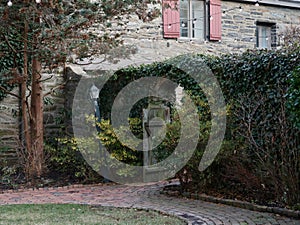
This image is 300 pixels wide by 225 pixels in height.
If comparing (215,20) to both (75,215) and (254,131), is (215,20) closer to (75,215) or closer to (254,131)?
(254,131)

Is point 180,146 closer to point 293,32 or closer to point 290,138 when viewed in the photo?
point 290,138

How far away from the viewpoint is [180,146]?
19.4 ft

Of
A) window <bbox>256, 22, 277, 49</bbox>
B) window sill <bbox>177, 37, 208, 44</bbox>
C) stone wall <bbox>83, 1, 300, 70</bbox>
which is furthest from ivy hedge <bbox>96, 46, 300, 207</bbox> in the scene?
window <bbox>256, 22, 277, 49</bbox>

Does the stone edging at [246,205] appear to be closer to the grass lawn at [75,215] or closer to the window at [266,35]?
the grass lawn at [75,215]

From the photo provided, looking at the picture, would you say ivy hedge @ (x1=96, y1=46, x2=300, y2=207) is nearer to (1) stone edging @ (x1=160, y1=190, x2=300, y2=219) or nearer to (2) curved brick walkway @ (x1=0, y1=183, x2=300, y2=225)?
(1) stone edging @ (x1=160, y1=190, x2=300, y2=219)

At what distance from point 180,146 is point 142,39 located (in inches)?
183

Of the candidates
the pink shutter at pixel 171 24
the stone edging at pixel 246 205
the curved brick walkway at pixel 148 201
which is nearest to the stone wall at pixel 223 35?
the pink shutter at pixel 171 24

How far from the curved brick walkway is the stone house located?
2312 mm

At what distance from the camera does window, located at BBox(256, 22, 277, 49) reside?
11.8m

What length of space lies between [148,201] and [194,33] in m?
6.09

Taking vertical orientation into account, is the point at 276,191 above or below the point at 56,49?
below

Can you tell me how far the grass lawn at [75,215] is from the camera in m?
4.55

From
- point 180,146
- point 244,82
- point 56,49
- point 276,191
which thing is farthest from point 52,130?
point 276,191

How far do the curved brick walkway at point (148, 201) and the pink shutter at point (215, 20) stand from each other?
5017mm
